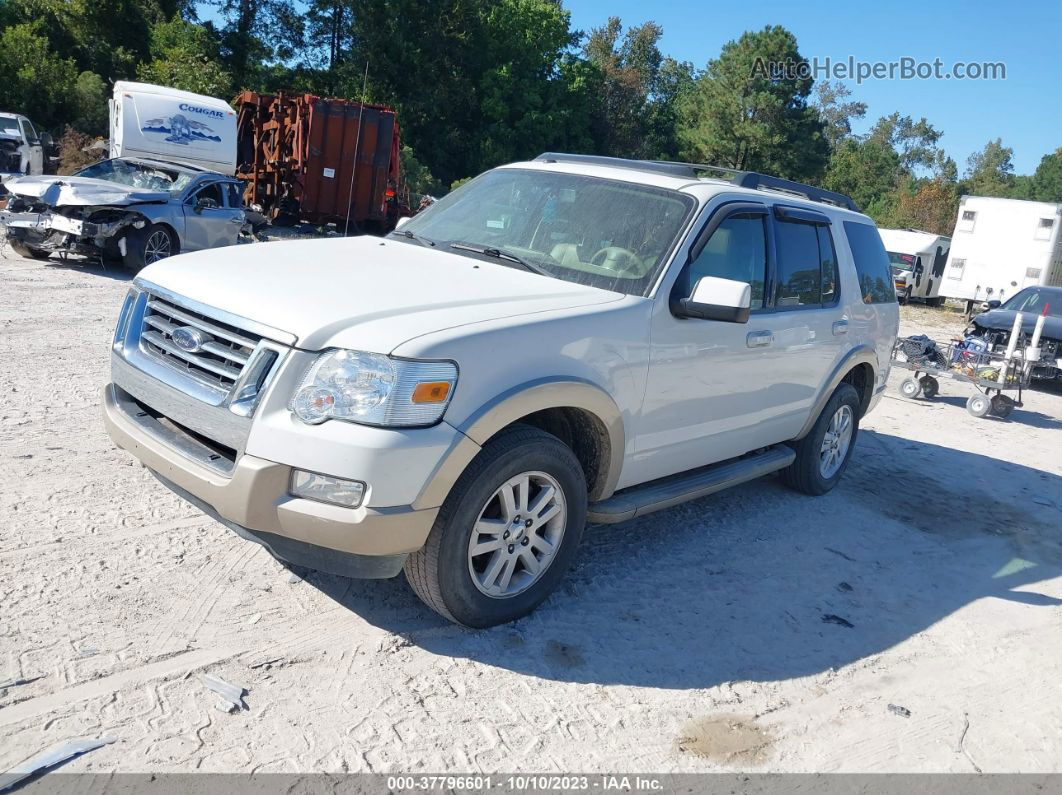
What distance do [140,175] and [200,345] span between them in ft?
32.6

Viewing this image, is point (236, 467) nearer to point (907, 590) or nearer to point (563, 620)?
point (563, 620)

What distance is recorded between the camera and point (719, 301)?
412 centimetres

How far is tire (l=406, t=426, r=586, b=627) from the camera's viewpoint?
3469 millimetres

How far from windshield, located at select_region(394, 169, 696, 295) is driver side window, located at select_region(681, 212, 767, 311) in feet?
0.66

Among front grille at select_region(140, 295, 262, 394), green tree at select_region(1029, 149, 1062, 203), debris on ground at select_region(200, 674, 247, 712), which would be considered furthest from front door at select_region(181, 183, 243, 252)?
green tree at select_region(1029, 149, 1062, 203)

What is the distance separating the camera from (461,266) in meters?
4.34

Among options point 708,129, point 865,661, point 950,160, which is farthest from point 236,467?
point 950,160

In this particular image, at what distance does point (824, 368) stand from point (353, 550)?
371 cm

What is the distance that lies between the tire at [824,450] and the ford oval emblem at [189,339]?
13.1 feet

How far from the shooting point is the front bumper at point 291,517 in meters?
3.21

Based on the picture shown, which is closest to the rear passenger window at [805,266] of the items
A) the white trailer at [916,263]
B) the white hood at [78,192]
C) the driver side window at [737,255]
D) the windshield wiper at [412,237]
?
the driver side window at [737,255]

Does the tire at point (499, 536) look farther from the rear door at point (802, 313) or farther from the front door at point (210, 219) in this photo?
the front door at point (210, 219)

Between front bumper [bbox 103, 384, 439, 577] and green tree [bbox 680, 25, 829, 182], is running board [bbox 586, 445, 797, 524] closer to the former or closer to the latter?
front bumper [bbox 103, 384, 439, 577]

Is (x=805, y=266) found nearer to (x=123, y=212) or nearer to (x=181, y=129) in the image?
(x=123, y=212)
